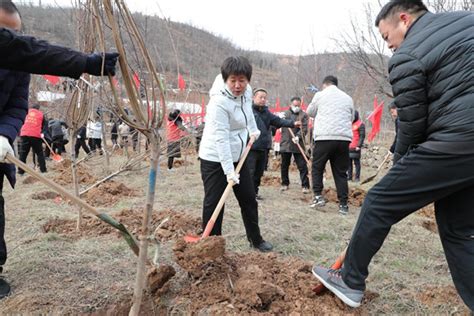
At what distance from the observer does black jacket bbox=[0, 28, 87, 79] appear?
5.04 ft

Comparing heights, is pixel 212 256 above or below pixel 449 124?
below

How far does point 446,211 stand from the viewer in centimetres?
199

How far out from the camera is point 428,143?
177 centimetres

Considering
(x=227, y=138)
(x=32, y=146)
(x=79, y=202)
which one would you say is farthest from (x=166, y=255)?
(x=32, y=146)

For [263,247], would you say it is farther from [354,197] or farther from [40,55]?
[354,197]

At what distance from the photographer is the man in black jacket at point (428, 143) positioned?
1693 millimetres

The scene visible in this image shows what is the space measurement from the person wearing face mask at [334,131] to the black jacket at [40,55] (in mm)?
3634

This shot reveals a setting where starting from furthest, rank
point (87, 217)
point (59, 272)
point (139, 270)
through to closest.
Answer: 1. point (87, 217)
2. point (59, 272)
3. point (139, 270)

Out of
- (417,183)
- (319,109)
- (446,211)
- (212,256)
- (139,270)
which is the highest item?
(319,109)

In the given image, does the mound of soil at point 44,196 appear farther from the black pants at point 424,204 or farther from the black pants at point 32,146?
the black pants at point 424,204

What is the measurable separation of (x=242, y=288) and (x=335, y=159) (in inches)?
121

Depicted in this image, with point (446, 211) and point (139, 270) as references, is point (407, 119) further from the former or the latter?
point (139, 270)

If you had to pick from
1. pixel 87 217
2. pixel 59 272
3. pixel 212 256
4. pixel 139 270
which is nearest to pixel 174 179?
pixel 87 217

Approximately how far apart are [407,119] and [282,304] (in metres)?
1.28
